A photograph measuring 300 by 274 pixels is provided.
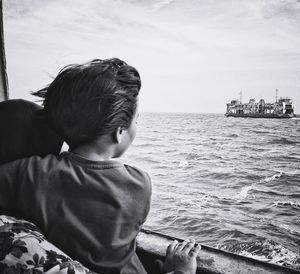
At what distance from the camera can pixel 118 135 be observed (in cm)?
95

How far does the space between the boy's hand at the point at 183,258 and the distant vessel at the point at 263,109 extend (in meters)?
86.6

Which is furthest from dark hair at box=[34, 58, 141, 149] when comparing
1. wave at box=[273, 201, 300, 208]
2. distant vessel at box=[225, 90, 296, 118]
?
distant vessel at box=[225, 90, 296, 118]

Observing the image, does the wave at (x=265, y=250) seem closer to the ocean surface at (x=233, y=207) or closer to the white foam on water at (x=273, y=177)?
the ocean surface at (x=233, y=207)

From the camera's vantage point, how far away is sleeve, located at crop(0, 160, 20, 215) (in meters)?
0.82

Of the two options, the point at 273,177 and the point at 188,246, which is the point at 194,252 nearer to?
the point at 188,246

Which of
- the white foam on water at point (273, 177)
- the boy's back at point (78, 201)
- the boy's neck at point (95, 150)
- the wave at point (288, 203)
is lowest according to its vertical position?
the white foam on water at point (273, 177)

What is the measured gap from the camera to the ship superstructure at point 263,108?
80875mm

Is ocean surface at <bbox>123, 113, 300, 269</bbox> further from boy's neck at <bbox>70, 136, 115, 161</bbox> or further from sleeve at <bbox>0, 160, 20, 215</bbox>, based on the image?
sleeve at <bbox>0, 160, 20, 215</bbox>

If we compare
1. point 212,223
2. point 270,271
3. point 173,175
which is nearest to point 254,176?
point 173,175

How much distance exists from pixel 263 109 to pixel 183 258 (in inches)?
3553

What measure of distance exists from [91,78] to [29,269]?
0.54 metres

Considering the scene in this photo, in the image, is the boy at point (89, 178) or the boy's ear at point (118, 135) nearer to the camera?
the boy at point (89, 178)

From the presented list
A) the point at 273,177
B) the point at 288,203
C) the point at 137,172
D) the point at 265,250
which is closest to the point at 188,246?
the point at 137,172

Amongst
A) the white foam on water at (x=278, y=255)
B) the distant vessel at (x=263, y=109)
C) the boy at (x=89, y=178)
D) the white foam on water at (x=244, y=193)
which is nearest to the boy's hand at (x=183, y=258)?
the boy at (x=89, y=178)
